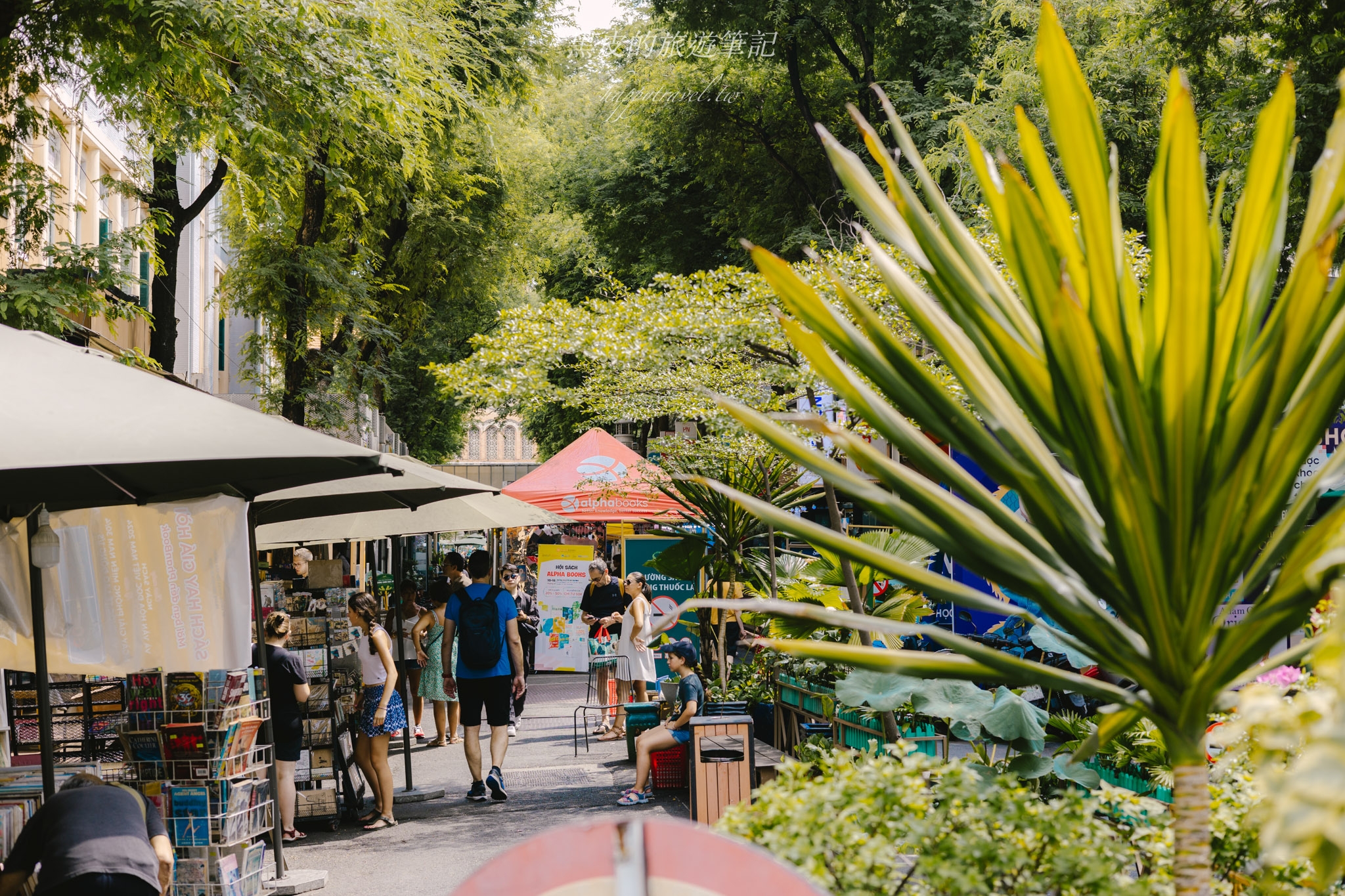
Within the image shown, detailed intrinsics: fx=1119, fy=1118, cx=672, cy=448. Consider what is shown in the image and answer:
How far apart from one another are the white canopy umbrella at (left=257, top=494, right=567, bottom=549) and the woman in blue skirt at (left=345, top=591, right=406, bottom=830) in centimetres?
167

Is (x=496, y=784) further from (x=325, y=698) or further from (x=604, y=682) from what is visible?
(x=604, y=682)

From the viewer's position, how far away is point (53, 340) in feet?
16.7

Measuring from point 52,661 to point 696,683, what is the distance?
456cm

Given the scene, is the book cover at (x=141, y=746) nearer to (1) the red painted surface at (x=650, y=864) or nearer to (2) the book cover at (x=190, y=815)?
(2) the book cover at (x=190, y=815)

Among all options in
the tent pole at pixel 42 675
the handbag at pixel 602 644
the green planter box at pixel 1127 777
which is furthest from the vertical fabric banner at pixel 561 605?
the tent pole at pixel 42 675

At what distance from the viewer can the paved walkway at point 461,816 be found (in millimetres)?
7141

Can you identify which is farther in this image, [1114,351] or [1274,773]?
[1114,351]

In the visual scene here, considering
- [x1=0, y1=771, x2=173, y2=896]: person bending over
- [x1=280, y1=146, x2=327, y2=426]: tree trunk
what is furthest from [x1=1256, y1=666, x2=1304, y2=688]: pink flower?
[x1=280, y1=146, x2=327, y2=426]: tree trunk

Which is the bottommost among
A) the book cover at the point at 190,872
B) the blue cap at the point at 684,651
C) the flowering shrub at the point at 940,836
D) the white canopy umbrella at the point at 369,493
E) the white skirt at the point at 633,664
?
the book cover at the point at 190,872

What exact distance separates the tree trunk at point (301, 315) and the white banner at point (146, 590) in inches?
399

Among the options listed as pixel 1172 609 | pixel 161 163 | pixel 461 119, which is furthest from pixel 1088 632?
pixel 461 119

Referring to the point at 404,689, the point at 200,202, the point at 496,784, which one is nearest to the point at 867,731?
the point at 496,784

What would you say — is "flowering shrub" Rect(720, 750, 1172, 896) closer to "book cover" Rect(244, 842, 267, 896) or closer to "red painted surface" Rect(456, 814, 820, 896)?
"red painted surface" Rect(456, 814, 820, 896)

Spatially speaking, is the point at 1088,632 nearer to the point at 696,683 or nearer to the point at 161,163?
the point at 696,683
